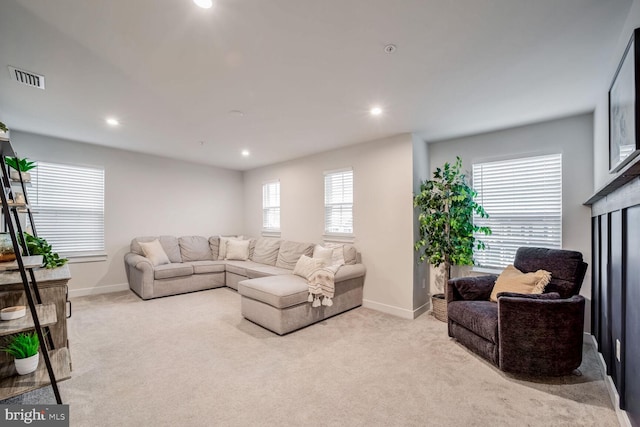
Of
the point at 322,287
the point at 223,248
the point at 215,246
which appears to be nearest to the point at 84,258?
the point at 215,246

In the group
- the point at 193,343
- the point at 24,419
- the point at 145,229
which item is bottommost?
the point at 193,343

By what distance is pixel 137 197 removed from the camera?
524 centimetres

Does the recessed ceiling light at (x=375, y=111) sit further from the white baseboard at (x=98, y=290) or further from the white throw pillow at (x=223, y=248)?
the white baseboard at (x=98, y=290)

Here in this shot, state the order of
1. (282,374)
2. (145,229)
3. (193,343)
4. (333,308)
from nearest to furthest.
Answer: (282,374) → (193,343) → (333,308) → (145,229)

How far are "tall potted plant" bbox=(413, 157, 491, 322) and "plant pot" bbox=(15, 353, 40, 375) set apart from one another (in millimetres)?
3673

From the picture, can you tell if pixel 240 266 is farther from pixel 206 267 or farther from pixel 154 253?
pixel 154 253

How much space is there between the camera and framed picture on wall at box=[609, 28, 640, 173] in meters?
1.43

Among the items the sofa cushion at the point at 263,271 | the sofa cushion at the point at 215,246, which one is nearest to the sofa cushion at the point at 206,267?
the sofa cushion at the point at 215,246

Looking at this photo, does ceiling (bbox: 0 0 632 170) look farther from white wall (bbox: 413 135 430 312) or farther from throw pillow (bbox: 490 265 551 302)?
throw pillow (bbox: 490 265 551 302)

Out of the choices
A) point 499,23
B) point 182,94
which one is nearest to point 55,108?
point 182,94

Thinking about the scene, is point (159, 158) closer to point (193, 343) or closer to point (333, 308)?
point (193, 343)

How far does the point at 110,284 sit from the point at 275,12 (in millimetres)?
5318

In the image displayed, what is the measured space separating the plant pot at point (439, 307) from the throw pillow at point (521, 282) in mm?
790

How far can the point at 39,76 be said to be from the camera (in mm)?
2422
